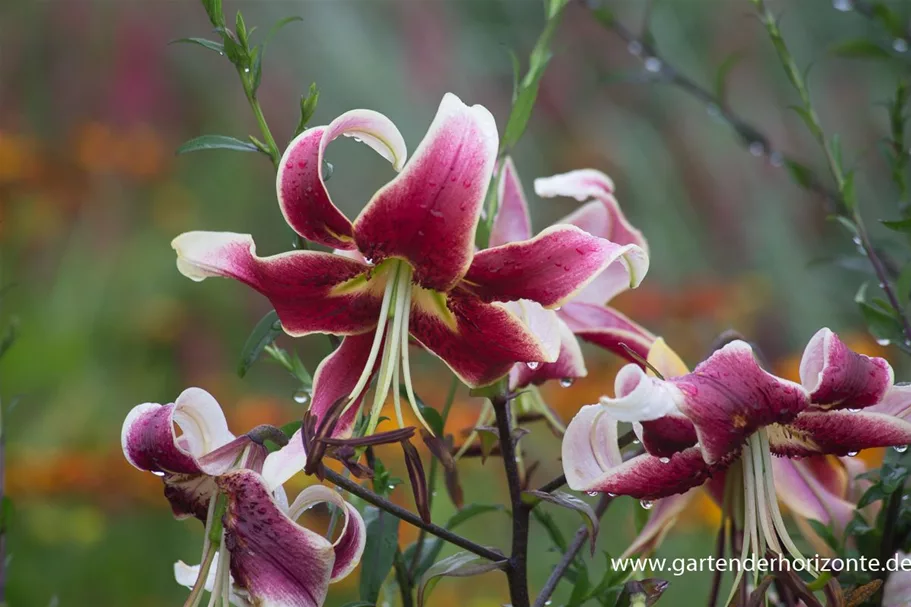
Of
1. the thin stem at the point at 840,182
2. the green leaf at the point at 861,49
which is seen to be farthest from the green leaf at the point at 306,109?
the green leaf at the point at 861,49

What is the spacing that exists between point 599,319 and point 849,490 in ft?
0.41

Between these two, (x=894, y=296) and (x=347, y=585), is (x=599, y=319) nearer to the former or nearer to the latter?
(x=894, y=296)

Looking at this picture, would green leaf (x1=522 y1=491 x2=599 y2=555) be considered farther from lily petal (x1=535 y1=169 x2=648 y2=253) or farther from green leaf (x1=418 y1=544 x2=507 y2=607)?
lily petal (x1=535 y1=169 x2=648 y2=253)

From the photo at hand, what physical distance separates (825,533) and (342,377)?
0.62ft

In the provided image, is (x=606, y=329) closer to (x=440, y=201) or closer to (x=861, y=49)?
(x=440, y=201)

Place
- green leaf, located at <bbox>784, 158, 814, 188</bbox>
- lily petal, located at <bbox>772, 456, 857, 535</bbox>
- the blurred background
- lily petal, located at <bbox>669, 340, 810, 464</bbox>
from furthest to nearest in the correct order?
the blurred background, green leaf, located at <bbox>784, 158, 814, 188</bbox>, lily petal, located at <bbox>772, 456, 857, 535</bbox>, lily petal, located at <bbox>669, 340, 810, 464</bbox>

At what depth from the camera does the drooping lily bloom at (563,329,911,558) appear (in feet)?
0.90

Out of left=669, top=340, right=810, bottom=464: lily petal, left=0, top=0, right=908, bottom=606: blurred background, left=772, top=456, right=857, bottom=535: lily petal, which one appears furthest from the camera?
left=0, top=0, right=908, bottom=606: blurred background

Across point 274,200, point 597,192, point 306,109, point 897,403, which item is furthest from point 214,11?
point 274,200

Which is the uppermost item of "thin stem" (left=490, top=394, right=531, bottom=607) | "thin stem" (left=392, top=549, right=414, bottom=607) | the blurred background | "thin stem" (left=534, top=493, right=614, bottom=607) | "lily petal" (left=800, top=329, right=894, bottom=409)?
"lily petal" (left=800, top=329, right=894, bottom=409)

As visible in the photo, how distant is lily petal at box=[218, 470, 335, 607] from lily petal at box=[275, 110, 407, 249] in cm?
8

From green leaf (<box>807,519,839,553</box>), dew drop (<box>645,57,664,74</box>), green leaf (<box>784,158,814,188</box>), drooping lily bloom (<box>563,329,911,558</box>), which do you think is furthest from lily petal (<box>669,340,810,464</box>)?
dew drop (<box>645,57,664,74</box>)

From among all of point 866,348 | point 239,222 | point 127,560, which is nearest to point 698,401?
point 866,348

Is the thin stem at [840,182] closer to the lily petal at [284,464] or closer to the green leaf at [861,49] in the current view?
the green leaf at [861,49]
